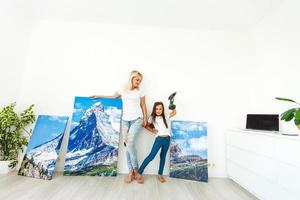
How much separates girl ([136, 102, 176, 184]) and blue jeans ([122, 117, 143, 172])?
0.47 feet

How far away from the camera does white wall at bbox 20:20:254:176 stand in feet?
9.61

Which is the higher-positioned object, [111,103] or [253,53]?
[253,53]

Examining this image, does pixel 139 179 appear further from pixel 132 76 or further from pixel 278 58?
pixel 278 58

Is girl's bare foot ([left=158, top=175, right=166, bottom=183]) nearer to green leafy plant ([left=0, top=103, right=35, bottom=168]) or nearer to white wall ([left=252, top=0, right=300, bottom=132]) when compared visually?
white wall ([left=252, top=0, right=300, bottom=132])

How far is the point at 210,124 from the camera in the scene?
2936 mm

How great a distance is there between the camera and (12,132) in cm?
258

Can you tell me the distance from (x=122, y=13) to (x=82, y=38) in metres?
0.89

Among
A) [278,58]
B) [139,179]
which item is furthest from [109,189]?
[278,58]

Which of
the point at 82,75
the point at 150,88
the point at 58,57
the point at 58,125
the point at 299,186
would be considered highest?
the point at 58,57

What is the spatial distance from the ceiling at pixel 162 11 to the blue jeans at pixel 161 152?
205cm

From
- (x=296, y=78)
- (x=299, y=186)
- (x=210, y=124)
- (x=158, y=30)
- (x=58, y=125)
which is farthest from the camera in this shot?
(x=158, y=30)

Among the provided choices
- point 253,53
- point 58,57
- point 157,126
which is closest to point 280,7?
point 253,53

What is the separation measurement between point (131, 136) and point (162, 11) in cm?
209

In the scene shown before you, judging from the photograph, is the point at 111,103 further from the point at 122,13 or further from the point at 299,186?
the point at 299,186
